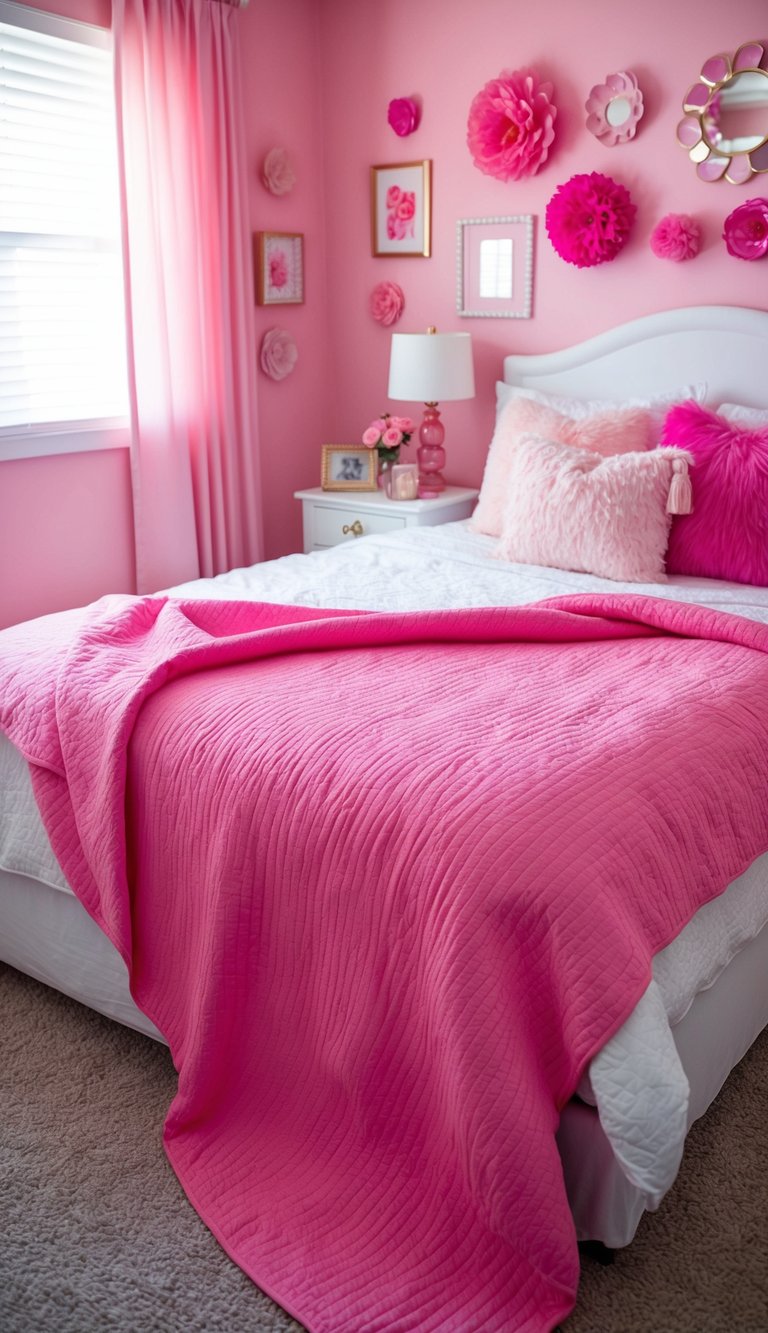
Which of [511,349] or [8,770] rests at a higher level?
[511,349]

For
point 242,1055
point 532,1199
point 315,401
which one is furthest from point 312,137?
point 532,1199

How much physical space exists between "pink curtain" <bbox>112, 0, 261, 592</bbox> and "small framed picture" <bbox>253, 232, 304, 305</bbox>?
0.49ft

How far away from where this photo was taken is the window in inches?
122

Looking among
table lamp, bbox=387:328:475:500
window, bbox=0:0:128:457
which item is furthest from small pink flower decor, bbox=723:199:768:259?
window, bbox=0:0:128:457

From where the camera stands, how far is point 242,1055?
177 cm

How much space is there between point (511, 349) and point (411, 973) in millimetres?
2753

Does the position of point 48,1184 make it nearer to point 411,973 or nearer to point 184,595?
point 411,973

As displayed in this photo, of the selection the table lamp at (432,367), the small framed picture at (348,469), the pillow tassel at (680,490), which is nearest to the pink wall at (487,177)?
the table lamp at (432,367)

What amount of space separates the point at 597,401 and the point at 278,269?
134 cm

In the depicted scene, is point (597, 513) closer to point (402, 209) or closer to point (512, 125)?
point (512, 125)

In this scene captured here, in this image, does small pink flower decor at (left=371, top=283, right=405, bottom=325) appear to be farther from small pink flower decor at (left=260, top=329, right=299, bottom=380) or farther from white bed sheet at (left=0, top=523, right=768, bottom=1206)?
white bed sheet at (left=0, top=523, right=768, bottom=1206)

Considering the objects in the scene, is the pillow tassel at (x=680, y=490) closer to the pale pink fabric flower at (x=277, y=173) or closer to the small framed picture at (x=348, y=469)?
the small framed picture at (x=348, y=469)

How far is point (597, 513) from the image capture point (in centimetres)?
280

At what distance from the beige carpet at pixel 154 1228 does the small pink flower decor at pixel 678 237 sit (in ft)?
7.49
